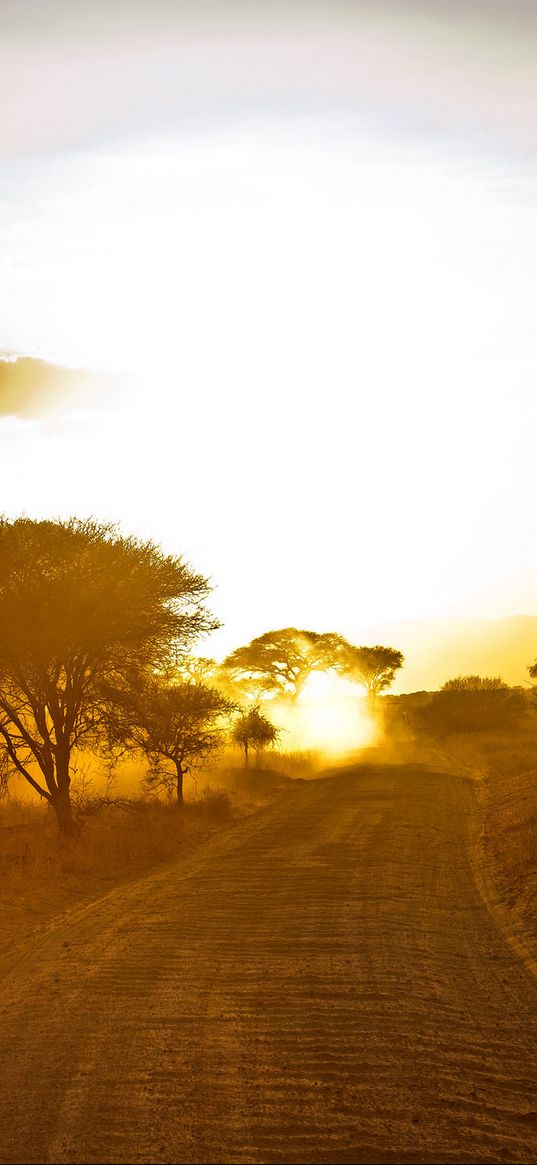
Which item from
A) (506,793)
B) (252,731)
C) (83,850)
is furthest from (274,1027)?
(252,731)

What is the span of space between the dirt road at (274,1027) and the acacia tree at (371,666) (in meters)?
52.3

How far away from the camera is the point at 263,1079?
A: 19.6 ft

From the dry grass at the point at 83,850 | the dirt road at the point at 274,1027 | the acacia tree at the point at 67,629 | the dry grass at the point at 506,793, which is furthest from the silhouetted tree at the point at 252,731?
the dirt road at the point at 274,1027

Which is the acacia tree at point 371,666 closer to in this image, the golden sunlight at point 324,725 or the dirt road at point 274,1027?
the golden sunlight at point 324,725

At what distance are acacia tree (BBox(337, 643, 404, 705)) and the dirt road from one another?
Answer: 5234 cm

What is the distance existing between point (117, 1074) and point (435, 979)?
3.65 m

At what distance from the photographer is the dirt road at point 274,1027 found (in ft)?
17.0

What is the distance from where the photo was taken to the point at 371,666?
234 feet

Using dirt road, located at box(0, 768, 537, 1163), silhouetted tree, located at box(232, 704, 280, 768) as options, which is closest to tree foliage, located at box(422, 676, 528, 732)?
silhouetted tree, located at box(232, 704, 280, 768)

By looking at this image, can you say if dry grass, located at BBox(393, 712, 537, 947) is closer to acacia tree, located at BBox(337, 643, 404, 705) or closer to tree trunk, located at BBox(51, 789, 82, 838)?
tree trunk, located at BBox(51, 789, 82, 838)

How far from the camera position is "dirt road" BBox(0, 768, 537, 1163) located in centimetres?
517

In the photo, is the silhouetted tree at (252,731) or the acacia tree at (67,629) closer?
the acacia tree at (67,629)

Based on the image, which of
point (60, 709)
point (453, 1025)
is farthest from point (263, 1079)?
point (60, 709)

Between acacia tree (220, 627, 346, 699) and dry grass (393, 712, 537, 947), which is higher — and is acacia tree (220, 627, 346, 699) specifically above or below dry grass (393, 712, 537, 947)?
above
